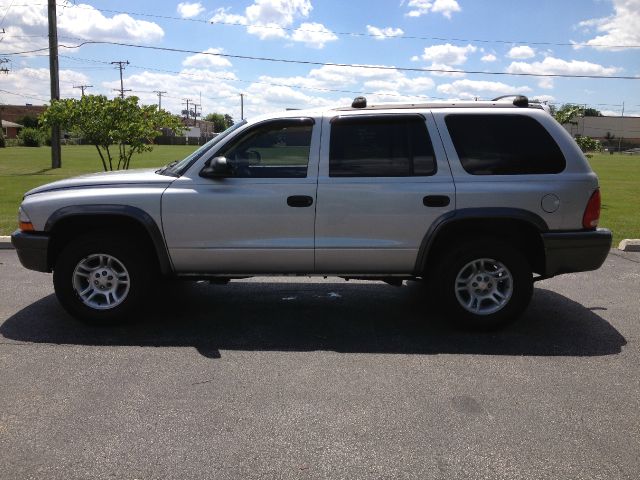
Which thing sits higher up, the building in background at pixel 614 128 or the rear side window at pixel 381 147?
the building in background at pixel 614 128

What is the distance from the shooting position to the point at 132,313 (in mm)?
5340

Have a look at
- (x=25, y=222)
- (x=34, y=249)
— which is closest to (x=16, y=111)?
(x=25, y=222)

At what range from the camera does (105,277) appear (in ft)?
17.5

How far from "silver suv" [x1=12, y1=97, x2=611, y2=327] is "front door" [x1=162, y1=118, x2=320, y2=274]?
0.01m

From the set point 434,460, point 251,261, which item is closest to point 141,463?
point 434,460

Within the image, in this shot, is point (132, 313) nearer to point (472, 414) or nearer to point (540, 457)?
point (472, 414)

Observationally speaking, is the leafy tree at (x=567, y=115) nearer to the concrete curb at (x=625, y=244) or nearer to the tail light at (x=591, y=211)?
the concrete curb at (x=625, y=244)

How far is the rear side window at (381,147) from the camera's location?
5.17 meters

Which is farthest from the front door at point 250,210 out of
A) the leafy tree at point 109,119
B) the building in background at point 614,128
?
the building in background at point 614,128

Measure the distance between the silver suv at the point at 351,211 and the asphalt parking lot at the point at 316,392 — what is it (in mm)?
528

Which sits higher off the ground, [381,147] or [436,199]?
[381,147]

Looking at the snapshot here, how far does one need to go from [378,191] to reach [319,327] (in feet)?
4.38

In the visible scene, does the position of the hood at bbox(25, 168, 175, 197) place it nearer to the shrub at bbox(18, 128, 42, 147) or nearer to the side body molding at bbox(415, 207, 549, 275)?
the side body molding at bbox(415, 207, 549, 275)

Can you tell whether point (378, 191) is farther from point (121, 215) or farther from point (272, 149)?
point (121, 215)
